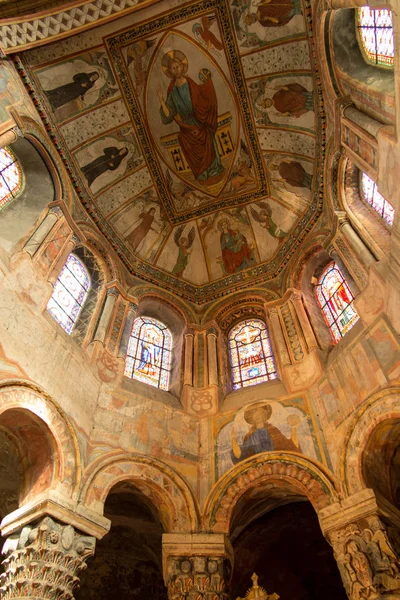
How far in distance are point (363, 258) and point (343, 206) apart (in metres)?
1.89

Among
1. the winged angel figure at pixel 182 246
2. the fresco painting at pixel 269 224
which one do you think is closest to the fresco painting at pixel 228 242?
the fresco painting at pixel 269 224

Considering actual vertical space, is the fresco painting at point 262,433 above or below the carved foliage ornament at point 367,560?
above

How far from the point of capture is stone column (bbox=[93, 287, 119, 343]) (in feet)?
32.4

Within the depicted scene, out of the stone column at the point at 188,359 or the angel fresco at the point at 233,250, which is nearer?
the stone column at the point at 188,359

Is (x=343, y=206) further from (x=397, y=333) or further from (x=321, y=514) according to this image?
(x=321, y=514)

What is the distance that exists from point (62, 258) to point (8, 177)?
228 cm

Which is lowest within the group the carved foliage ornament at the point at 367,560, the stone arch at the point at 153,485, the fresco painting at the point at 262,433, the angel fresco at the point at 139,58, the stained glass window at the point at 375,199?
the carved foliage ornament at the point at 367,560

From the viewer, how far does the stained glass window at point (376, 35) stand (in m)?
7.83

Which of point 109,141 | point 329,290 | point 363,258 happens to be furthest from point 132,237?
point 363,258

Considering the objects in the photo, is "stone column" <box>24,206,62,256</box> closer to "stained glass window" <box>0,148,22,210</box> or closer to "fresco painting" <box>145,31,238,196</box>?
"stained glass window" <box>0,148,22,210</box>

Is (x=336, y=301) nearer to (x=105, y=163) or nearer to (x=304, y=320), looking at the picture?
(x=304, y=320)

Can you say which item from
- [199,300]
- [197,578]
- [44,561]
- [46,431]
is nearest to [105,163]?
[199,300]

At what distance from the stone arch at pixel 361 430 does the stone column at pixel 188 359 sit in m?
3.98

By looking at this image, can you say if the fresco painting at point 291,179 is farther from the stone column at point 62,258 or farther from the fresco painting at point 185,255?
the stone column at point 62,258
